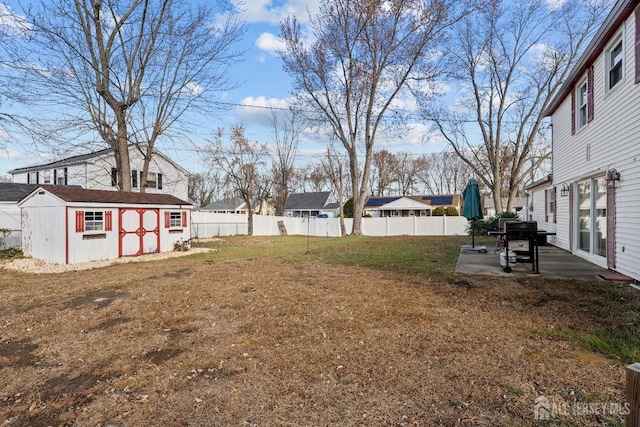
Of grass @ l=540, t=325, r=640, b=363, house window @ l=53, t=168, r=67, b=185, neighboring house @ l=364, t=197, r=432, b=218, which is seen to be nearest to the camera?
grass @ l=540, t=325, r=640, b=363

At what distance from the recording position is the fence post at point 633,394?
133 centimetres

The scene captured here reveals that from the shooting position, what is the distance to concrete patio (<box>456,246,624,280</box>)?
6531mm

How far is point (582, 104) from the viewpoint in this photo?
8.59 metres

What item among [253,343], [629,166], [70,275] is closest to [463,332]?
[253,343]

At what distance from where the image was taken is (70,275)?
856cm

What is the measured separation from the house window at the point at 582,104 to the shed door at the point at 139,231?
46.5 feet

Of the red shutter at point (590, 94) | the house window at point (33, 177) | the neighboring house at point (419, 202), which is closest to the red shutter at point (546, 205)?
the red shutter at point (590, 94)

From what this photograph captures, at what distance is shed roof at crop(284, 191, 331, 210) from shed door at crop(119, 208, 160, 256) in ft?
95.9

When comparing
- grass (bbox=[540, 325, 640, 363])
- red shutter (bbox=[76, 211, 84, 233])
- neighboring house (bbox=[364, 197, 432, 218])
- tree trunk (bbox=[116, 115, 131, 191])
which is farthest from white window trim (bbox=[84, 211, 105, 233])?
neighboring house (bbox=[364, 197, 432, 218])

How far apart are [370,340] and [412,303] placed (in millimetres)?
1578

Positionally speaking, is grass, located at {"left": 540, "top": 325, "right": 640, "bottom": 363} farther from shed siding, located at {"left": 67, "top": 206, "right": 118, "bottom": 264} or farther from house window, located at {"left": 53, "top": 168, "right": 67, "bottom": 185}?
house window, located at {"left": 53, "top": 168, "right": 67, "bottom": 185}

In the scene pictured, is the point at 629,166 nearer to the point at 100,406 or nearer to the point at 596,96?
the point at 596,96

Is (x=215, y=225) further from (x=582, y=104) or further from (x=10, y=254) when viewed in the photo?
(x=582, y=104)

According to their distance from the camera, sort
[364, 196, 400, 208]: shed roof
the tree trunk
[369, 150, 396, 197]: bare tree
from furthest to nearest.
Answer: [369, 150, 396, 197]: bare tree → [364, 196, 400, 208]: shed roof → the tree trunk
